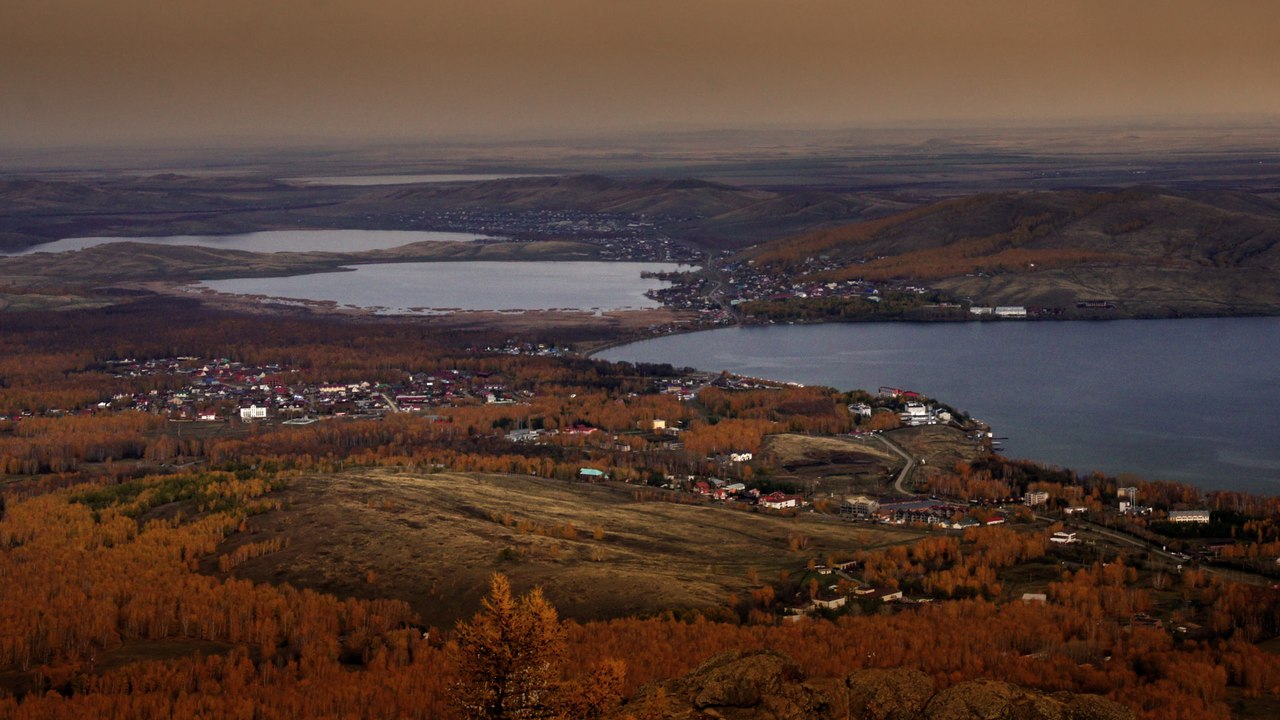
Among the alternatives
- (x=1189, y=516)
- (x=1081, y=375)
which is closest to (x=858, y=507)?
(x=1189, y=516)

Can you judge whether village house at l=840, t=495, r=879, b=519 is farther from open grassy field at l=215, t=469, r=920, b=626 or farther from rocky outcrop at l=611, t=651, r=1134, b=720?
rocky outcrop at l=611, t=651, r=1134, b=720

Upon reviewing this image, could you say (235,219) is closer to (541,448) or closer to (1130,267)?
(1130,267)

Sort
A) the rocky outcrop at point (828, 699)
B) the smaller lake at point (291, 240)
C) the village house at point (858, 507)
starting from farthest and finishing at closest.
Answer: the smaller lake at point (291, 240), the village house at point (858, 507), the rocky outcrop at point (828, 699)

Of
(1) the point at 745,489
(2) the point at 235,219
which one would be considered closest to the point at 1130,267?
(1) the point at 745,489

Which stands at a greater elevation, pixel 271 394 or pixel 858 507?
pixel 858 507

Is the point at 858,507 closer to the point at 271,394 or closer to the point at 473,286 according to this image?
the point at 271,394

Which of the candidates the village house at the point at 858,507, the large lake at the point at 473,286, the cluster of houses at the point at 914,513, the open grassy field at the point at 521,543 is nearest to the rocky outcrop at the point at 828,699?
the open grassy field at the point at 521,543

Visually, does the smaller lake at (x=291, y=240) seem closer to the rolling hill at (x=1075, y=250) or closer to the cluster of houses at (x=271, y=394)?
the rolling hill at (x=1075, y=250)
